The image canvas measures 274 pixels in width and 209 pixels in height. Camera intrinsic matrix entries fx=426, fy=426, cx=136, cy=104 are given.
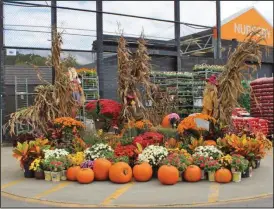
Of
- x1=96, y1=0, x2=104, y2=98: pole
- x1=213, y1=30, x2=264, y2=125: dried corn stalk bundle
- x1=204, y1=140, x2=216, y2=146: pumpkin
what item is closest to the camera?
x1=204, y1=140, x2=216, y2=146: pumpkin

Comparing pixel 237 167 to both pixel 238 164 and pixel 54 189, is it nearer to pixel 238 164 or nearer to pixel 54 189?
pixel 238 164

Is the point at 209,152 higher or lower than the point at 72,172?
higher

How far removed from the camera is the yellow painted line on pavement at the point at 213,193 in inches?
290

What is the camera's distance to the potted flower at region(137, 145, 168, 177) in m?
9.06

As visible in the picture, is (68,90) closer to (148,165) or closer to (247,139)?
(148,165)

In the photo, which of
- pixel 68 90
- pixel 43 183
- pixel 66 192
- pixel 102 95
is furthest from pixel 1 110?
pixel 66 192

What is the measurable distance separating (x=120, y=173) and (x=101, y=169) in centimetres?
47

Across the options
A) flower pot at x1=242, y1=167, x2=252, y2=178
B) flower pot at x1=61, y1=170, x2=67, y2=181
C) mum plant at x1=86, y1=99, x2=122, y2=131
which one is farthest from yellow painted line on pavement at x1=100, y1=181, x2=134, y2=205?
mum plant at x1=86, y1=99, x2=122, y2=131

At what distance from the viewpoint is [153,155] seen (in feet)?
29.8

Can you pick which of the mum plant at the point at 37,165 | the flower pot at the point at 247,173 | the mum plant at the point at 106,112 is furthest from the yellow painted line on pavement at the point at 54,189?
the flower pot at the point at 247,173

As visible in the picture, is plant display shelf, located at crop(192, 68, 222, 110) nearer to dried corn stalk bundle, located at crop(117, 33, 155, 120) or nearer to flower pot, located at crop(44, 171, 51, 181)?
dried corn stalk bundle, located at crop(117, 33, 155, 120)

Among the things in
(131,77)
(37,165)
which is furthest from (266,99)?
(37,165)

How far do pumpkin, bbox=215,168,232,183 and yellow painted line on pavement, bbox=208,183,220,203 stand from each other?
146mm

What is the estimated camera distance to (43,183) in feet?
29.0
